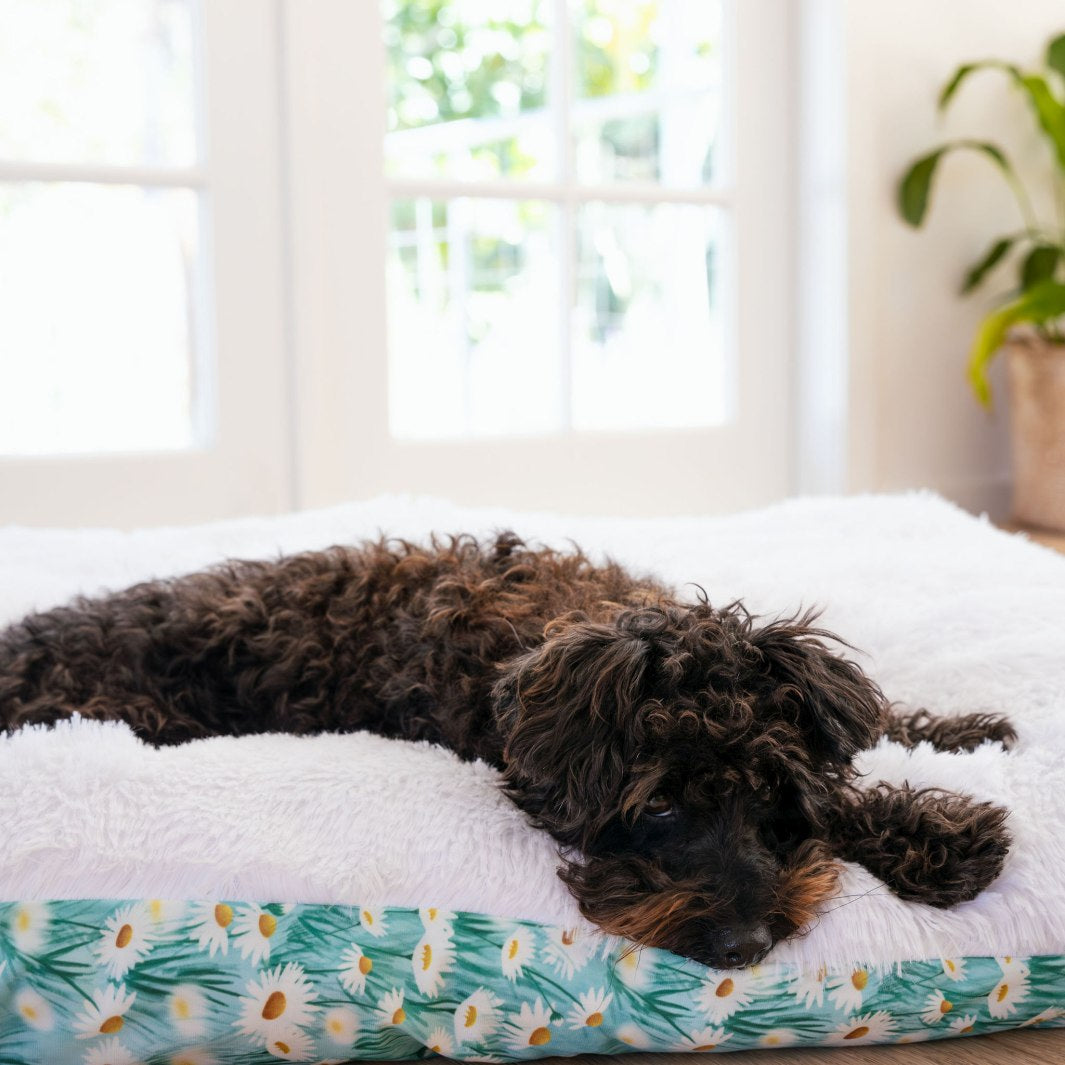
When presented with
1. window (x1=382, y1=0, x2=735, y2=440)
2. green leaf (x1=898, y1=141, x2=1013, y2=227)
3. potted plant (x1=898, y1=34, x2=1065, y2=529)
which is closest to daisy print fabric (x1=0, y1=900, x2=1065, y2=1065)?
window (x1=382, y1=0, x2=735, y2=440)

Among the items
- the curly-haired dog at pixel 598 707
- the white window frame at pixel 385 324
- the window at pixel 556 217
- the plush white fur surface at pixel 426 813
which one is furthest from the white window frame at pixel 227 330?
the curly-haired dog at pixel 598 707

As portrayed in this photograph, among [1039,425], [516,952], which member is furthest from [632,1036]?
[1039,425]

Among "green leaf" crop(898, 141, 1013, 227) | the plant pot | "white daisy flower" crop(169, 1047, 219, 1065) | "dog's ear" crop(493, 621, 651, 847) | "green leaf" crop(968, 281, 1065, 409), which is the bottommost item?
"white daisy flower" crop(169, 1047, 219, 1065)

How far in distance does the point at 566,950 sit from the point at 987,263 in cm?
377

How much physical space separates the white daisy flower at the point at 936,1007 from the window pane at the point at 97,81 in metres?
2.99

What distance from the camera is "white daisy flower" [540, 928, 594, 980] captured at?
1571 millimetres

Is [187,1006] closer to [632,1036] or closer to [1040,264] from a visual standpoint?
[632,1036]

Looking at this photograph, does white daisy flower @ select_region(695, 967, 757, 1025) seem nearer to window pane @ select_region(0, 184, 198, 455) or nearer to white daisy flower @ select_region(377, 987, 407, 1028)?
white daisy flower @ select_region(377, 987, 407, 1028)

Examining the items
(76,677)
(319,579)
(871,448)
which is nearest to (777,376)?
(871,448)

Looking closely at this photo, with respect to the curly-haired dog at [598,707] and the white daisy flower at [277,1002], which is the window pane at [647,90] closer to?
the curly-haired dog at [598,707]

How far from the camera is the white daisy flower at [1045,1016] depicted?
5.49 ft

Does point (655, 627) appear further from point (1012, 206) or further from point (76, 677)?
point (1012, 206)

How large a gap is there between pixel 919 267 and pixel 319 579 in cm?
313

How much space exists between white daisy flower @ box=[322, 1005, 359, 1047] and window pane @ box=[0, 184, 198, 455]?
2.44m
